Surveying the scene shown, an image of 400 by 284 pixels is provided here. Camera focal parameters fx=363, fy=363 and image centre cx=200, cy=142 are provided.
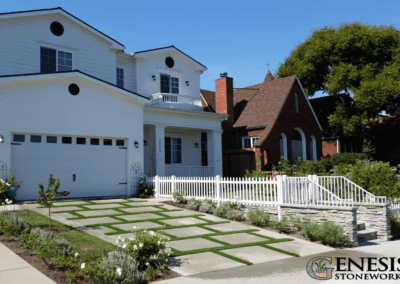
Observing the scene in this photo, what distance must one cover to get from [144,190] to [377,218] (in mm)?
9652

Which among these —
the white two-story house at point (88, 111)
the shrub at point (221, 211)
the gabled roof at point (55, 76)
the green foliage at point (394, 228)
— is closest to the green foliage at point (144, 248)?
the shrub at point (221, 211)

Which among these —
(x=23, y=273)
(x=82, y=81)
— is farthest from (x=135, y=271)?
(x=82, y=81)

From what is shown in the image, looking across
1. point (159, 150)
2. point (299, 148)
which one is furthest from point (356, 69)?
point (159, 150)

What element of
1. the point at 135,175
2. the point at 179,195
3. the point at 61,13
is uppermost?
the point at 61,13

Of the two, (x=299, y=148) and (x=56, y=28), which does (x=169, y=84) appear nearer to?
(x=56, y=28)

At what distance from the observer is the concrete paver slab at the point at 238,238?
9.04 metres

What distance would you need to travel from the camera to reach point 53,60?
17.8 meters

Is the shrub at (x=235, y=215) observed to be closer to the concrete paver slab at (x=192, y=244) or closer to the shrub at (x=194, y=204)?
the shrub at (x=194, y=204)

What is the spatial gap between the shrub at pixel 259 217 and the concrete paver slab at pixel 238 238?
58.4 inches

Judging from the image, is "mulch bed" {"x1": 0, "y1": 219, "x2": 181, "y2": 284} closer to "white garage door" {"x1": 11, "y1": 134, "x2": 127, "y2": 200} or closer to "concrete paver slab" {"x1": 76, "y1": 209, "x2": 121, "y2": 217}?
"concrete paver slab" {"x1": 76, "y1": 209, "x2": 121, "y2": 217}

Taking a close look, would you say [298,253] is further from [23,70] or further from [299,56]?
[299,56]

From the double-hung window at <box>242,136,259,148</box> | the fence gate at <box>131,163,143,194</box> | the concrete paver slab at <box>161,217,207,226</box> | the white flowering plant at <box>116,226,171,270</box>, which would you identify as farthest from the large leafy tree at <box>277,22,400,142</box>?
the white flowering plant at <box>116,226,171,270</box>

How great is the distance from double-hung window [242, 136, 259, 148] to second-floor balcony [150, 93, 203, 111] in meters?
4.79

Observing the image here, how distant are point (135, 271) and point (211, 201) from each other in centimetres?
719
